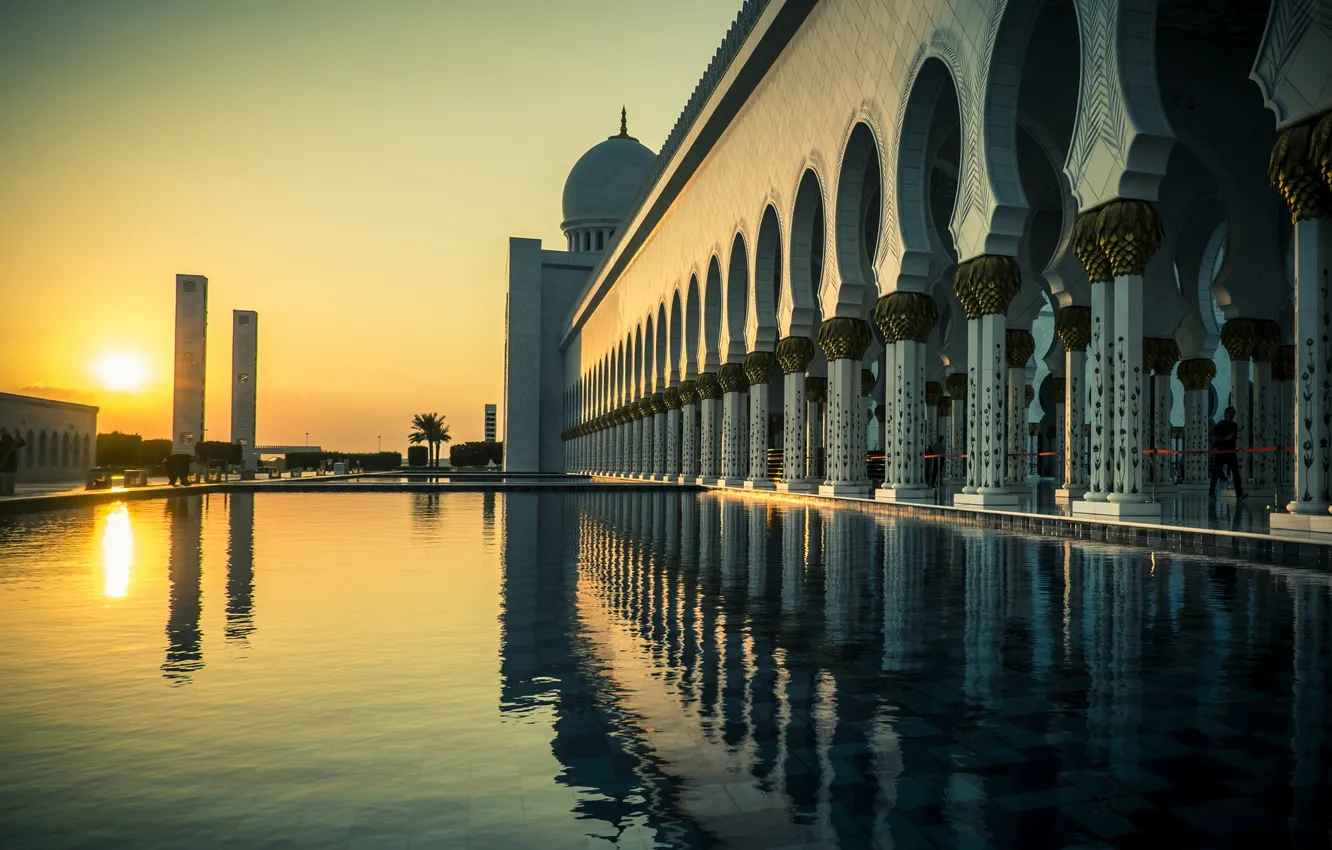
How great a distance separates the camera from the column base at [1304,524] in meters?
5.60

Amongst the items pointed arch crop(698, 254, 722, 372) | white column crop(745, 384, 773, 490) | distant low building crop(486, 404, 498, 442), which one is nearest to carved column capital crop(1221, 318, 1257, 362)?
white column crop(745, 384, 773, 490)

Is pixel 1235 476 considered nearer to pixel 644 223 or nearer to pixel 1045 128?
pixel 1045 128

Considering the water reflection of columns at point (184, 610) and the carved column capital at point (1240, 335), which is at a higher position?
the carved column capital at point (1240, 335)

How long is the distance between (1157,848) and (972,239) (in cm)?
867

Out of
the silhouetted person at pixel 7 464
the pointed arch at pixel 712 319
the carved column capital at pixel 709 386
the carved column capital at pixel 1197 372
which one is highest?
the pointed arch at pixel 712 319

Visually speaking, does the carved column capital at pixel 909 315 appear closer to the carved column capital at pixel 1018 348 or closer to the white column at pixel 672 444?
the carved column capital at pixel 1018 348

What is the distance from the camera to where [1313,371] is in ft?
19.5

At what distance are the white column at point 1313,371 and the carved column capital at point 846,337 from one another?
7.02 meters

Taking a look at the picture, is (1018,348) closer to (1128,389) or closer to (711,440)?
(1128,389)

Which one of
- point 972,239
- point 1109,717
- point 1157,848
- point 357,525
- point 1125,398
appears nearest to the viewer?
point 1157,848

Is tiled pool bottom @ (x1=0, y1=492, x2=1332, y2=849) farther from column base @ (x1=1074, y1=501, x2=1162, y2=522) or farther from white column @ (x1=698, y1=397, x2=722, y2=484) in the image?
white column @ (x1=698, y1=397, x2=722, y2=484)

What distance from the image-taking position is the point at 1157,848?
1467 mm

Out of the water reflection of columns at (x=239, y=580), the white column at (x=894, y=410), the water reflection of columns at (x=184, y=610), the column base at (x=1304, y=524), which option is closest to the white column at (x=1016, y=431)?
the white column at (x=894, y=410)

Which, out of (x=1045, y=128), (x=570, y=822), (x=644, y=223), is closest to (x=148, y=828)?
(x=570, y=822)
